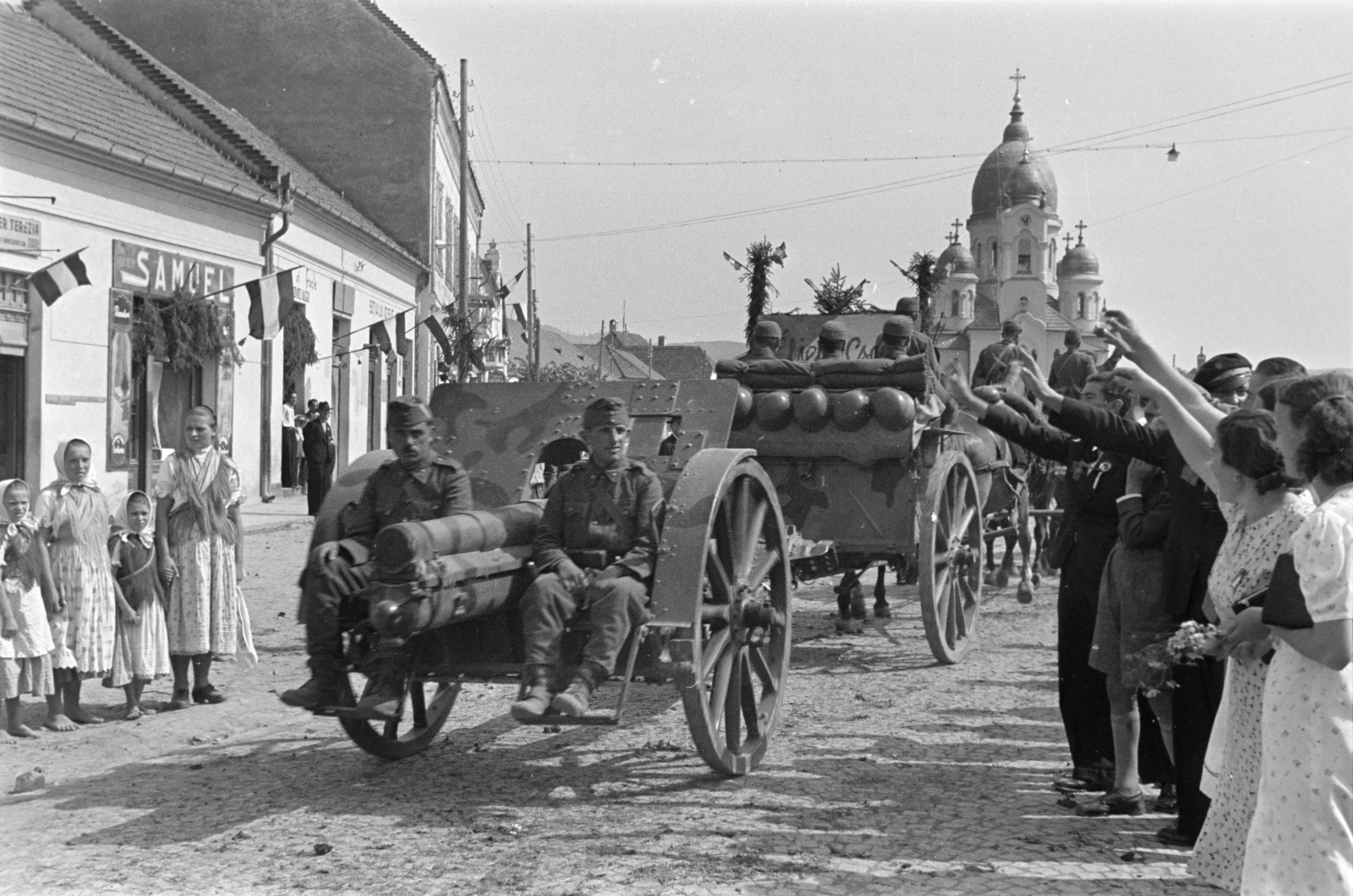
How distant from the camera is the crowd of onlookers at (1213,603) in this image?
3.48m

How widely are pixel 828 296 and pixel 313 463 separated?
26.6 feet

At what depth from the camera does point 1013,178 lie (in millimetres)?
93375

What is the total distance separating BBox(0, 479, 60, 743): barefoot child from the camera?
6.58 m

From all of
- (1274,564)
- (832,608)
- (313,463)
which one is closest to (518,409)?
(1274,564)

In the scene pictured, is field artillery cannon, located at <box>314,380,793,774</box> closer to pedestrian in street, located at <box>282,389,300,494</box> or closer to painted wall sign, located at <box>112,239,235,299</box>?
painted wall sign, located at <box>112,239,235,299</box>

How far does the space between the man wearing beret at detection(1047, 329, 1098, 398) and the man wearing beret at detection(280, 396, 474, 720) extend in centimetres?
561

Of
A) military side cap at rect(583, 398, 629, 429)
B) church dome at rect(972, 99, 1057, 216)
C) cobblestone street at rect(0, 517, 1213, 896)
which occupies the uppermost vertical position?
church dome at rect(972, 99, 1057, 216)

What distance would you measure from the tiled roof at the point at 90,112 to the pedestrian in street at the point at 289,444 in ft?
11.4

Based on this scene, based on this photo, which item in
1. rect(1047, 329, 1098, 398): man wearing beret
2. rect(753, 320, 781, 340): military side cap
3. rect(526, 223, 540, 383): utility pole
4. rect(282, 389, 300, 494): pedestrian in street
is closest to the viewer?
rect(753, 320, 781, 340): military side cap

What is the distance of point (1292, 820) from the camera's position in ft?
11.5

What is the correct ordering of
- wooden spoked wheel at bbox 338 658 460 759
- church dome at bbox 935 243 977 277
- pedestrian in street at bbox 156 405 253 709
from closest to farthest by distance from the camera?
wooden spoked wheel at bbox 338 658 460 759
pedestrian in street at bbox 156 405 253 709
church dome at bbox 935 243 977 277

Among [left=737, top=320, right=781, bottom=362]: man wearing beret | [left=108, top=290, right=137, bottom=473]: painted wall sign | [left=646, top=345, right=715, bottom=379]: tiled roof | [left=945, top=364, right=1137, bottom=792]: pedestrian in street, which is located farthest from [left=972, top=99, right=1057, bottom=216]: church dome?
[left=945, top=364, right=1137, bottom=792]: pedestrian in street

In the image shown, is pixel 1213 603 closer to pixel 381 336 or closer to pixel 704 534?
pixel 704 534

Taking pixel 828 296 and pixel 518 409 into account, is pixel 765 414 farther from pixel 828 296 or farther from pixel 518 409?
pixel 828 296
